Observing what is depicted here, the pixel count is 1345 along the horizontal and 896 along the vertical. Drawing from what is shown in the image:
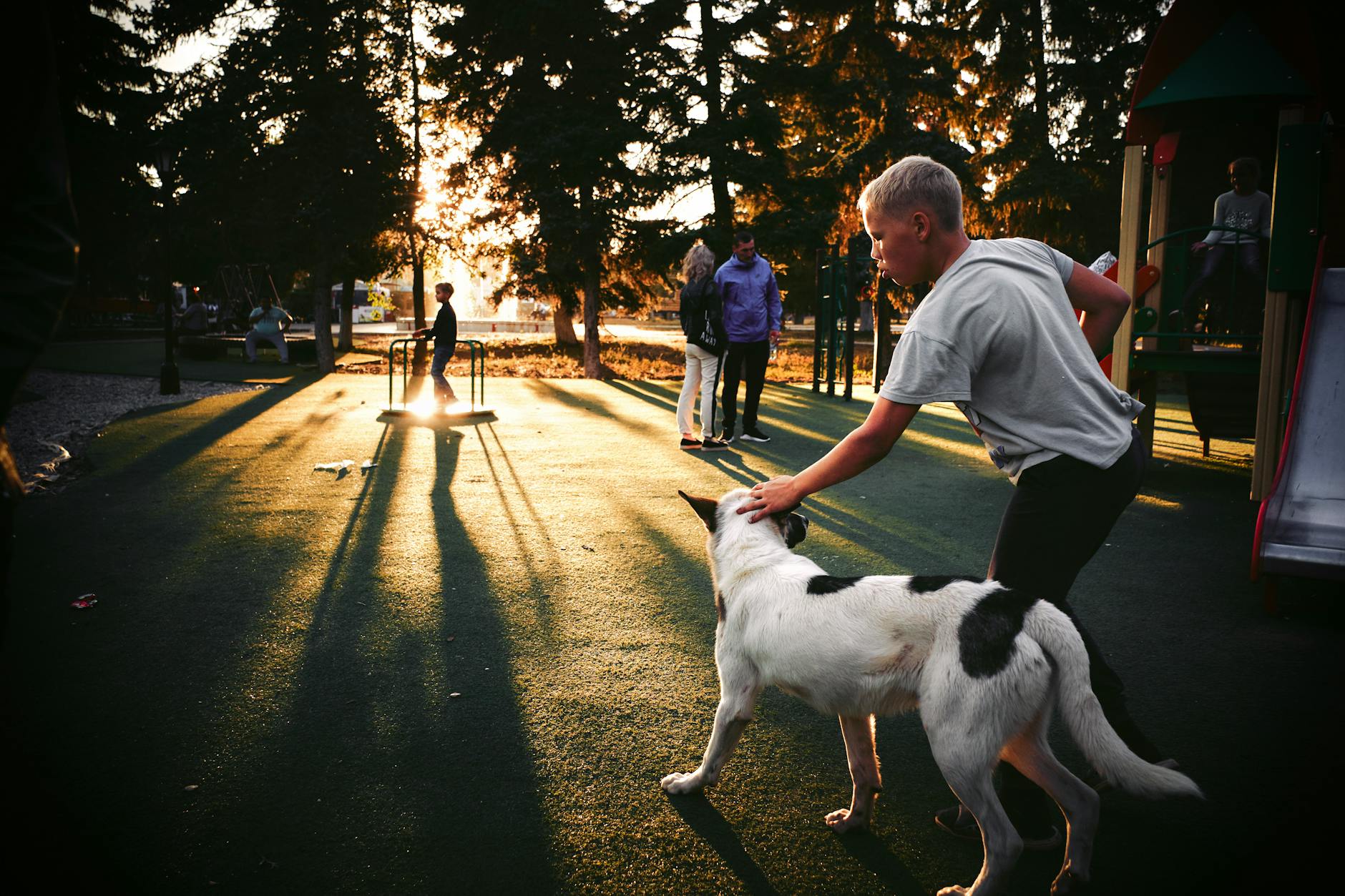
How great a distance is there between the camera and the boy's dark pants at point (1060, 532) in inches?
98.1

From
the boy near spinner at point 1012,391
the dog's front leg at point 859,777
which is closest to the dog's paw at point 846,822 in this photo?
the dog's front leg at point 859,777

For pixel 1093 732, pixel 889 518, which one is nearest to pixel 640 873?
pixel 1093 732

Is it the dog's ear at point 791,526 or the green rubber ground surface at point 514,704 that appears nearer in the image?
the green rubber ground surface at point 514,704

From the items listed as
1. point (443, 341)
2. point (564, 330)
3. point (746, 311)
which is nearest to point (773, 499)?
point (746, 311)

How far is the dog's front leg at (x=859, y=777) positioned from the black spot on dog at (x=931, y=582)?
548 millimetres

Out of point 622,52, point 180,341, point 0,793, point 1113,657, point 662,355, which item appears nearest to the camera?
point 0,793

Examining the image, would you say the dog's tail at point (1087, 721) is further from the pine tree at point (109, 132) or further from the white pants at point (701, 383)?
the pine tree at point (109, 132)

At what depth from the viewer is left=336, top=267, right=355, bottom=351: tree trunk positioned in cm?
2881

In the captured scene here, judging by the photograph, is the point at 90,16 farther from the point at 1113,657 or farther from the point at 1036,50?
the point at 1113,657

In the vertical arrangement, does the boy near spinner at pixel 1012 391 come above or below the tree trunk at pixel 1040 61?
below

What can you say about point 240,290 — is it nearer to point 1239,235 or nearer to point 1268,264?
point 1239,235

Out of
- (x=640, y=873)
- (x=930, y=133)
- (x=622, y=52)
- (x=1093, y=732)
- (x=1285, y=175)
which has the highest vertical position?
(x=622, y=52)

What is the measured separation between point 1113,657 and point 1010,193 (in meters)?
20.3

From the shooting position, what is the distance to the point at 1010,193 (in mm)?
21672
